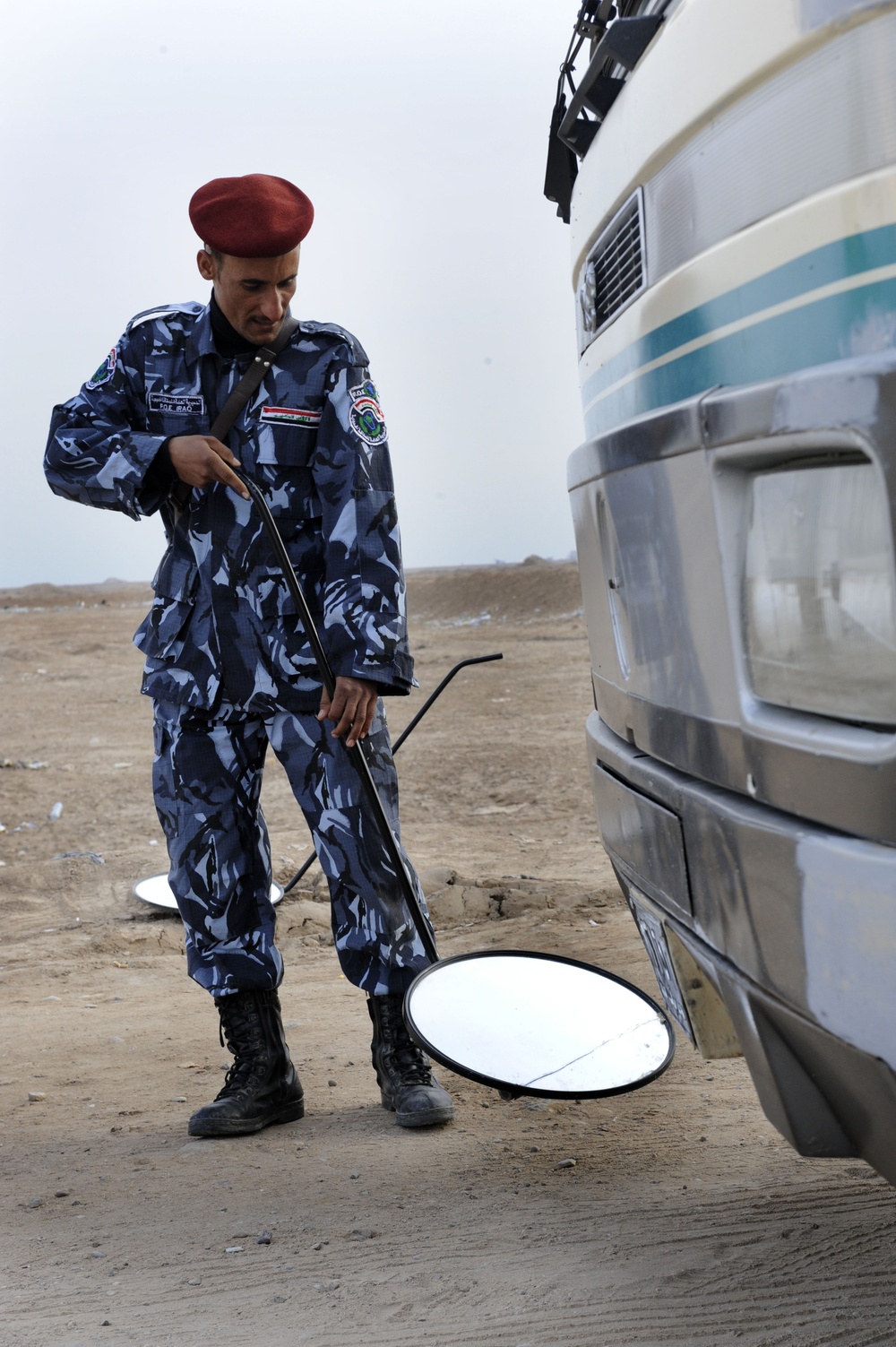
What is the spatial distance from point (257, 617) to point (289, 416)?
0.48 meters

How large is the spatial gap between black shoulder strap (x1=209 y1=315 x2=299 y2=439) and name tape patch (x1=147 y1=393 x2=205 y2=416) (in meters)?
0.08

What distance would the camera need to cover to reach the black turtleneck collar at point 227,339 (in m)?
2.88

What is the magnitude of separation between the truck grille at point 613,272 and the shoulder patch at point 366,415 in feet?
2.13

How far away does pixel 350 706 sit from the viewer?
275 cm

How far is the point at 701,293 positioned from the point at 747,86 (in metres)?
0.25

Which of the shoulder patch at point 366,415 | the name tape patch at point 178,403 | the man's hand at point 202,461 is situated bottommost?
the man's hand at point 202,461

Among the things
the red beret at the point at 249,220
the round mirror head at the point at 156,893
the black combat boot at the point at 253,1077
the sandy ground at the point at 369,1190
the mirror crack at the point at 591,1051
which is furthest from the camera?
the round mirror head at the point at 156,893

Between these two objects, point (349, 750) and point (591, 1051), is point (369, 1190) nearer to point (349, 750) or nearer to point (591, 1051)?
point (591, 1051)

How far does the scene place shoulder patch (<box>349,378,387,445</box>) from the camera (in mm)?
2830

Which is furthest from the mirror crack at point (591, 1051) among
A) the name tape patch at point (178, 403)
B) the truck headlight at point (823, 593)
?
the name tape patch at point (178, 403)

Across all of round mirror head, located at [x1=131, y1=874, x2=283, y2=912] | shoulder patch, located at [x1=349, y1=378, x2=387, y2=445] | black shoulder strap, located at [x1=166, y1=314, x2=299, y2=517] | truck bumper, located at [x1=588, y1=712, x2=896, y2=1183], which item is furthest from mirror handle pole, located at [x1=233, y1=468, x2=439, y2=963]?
round mirror head, located at [x1=131, y1=874, x2=283, y2=912]

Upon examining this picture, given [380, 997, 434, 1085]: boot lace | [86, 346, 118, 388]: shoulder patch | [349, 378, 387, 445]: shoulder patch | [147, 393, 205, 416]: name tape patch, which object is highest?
[86, 346, 118, 388]: shoulder patch

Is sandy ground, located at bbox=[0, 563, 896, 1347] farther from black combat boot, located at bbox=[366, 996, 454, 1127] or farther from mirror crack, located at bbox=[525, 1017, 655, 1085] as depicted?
mirror crack, located at bbox=[525, 1017, 655, 1085]

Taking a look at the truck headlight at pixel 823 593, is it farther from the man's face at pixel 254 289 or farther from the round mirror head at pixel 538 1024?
the man's face at pixel 254 289
